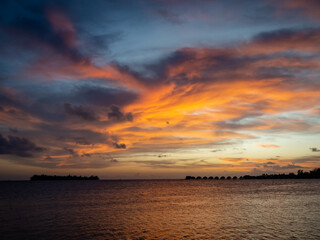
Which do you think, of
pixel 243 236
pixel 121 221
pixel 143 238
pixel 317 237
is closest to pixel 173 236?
pixel 143 238

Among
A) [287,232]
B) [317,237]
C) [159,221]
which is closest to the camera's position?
[317,237]

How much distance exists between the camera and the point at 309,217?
143ft

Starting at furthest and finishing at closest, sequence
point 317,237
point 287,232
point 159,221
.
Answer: point 159,221 < point 287,232 < point 317,237

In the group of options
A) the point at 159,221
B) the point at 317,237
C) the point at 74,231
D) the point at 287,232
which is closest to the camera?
the point at 317,237

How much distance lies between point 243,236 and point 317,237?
8.60 m

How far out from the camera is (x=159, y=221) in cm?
4231

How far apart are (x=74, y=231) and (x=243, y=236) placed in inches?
882

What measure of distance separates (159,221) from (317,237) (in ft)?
73.2

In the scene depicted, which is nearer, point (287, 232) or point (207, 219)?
point (287, 232)

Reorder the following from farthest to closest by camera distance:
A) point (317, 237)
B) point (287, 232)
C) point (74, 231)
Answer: point (74, 231) < point (287, 232) < point (317, 237)

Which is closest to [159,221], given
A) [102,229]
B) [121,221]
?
[121,221]

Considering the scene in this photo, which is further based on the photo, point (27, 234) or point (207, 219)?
point (207, 219)

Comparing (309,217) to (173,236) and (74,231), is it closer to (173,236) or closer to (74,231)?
(173,236)

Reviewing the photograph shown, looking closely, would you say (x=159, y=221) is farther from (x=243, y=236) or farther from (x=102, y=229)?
(x=243, y=236)
